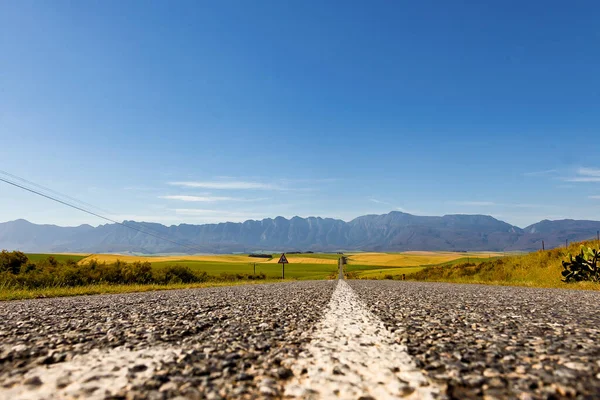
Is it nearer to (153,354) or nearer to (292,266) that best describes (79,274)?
(153,354)

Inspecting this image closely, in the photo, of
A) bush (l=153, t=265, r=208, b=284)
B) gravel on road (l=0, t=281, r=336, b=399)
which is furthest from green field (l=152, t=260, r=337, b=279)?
gravel on road (l=0, t=281, r=336, b=399)

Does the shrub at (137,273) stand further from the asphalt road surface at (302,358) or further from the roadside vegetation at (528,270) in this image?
the roadside vegetation at (528,270)

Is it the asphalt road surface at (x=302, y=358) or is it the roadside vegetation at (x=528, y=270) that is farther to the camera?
the roadside vegetation at (x=528, y=270)

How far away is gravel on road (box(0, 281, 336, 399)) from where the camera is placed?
3012 mm

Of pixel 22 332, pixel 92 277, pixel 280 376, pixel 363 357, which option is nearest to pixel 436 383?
pixel 363 357

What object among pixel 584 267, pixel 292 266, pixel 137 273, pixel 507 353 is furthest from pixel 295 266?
pixel 507 353

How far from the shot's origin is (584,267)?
22109mm

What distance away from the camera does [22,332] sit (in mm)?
5535

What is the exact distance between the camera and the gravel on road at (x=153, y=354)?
119 inches

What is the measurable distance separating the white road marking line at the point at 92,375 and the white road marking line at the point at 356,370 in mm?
1503

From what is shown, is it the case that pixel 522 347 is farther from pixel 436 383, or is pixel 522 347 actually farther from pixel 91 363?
pixel 91 363

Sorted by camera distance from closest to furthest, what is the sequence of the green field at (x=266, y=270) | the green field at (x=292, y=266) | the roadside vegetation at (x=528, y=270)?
the roadside vegetation at (x=528, y=270)
the green field at (x=292, y=266)
the green field at (x=266, y=270)

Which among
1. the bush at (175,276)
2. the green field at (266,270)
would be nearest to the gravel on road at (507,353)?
the bush at (175,276)

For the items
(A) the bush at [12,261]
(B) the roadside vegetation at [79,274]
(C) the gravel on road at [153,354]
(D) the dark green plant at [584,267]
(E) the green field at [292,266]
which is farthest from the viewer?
(E) the green field at [292,266]
